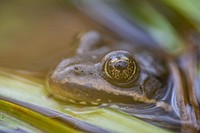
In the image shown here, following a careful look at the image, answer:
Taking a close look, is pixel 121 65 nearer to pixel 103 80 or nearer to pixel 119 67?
pixel 119 67

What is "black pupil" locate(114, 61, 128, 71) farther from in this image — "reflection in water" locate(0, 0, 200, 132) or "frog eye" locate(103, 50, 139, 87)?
"reflection in water" locate(0, 0, 200, 132)

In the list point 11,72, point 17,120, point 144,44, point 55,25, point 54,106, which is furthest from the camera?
point 55,25

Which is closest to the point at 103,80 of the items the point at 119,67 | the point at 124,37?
the point at 119,67

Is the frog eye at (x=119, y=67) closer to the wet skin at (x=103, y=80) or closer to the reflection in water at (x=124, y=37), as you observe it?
the wet skin at (x=103, y=80)

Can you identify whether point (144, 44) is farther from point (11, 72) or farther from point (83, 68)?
point (11, 72)

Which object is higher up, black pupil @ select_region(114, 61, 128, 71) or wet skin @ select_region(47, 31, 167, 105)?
black pupil @ select_region(114, 61, 128, 71)

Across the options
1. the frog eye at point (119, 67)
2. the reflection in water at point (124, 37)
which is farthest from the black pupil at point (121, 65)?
the reflection in water at point (124, 37)

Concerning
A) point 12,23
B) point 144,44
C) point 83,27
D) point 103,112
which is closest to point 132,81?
point 103,112

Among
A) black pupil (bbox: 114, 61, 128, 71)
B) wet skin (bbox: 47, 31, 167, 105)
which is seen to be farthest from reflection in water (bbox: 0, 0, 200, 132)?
black pupil (bbox: 114, 61, 128, 71)
